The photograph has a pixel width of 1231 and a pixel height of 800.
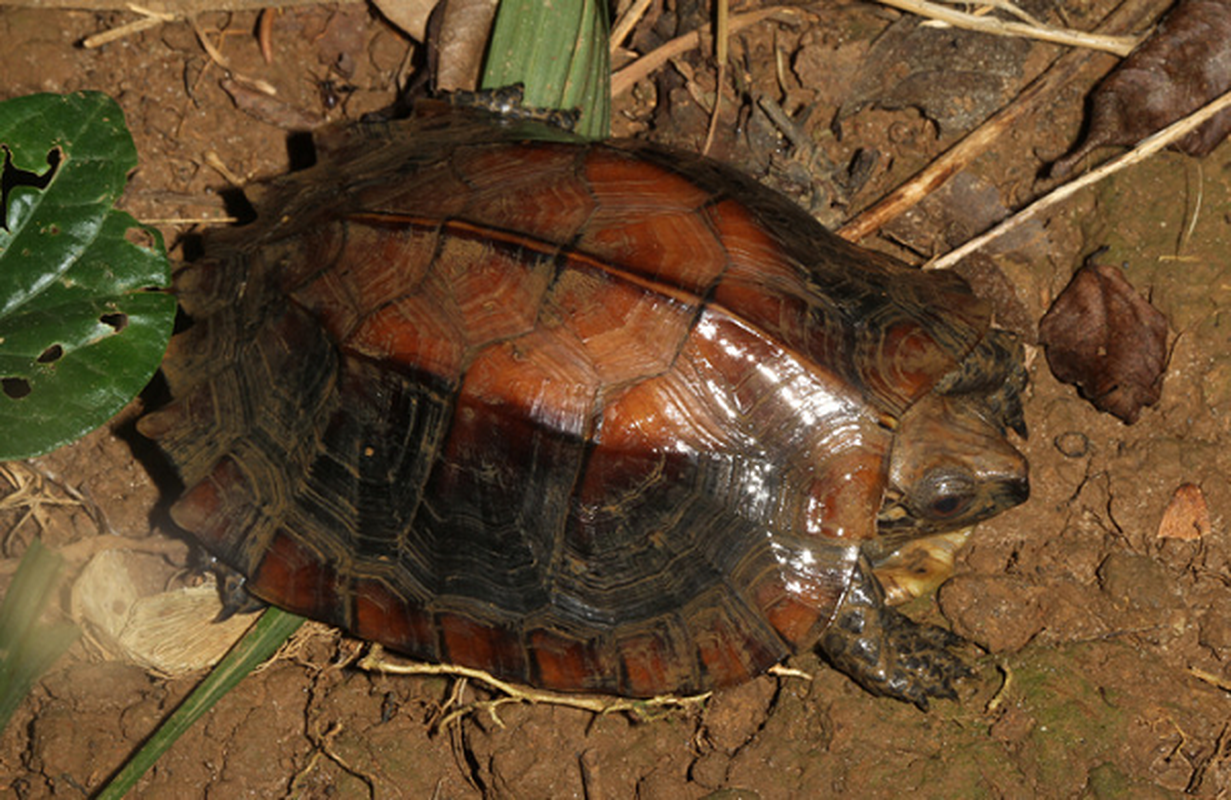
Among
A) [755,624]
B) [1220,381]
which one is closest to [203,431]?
[755,624]

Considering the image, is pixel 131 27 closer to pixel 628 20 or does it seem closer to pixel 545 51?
pixel 545 51

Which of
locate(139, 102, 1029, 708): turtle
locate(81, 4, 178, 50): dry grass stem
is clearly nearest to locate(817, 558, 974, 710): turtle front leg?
locate(139, 102, 1029, 708): turtle

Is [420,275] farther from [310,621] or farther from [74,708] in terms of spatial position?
[74,708]

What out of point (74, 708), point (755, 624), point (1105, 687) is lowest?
point (74, 708)

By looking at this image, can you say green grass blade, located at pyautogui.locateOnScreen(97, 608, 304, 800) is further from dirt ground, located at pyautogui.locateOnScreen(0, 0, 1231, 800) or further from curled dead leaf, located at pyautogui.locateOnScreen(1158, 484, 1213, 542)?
curled dead leaf, located at pyautogui.locateOnScreen(1158, 484, 1213, 542)

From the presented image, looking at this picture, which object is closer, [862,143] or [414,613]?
[414,613]

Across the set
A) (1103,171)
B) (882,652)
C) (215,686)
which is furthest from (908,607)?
(215,686)
